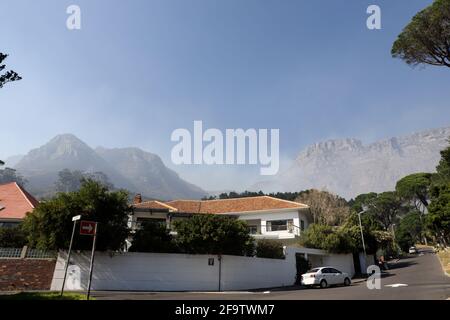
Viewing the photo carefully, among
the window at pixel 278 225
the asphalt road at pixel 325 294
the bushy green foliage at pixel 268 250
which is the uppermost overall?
the window at pixel 278 225

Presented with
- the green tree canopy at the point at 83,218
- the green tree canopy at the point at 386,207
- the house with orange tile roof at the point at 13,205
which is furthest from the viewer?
the green tree canopy at the point at 386,207

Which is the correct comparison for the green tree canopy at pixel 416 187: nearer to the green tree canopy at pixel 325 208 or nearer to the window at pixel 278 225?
the green tree canopy at pixel 325 208

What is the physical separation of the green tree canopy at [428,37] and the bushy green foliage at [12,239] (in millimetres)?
28556

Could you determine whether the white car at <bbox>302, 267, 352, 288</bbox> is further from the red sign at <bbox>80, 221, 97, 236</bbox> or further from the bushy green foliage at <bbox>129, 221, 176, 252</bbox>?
the red sign at <bbox>80, 221, 97, 236</bbox>

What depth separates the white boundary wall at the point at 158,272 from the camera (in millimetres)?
19938

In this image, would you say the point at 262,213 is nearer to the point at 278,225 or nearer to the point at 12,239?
the point at 278,225

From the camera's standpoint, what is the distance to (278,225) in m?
37.9

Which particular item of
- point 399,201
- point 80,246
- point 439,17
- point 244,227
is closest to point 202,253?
point 244,227

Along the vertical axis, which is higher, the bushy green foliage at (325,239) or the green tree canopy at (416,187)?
the green tree canopy at (416,187)

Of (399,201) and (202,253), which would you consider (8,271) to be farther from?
(399,201)

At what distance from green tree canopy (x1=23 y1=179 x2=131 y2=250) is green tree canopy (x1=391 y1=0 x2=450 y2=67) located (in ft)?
71.9

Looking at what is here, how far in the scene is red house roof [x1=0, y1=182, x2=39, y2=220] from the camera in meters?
27.9

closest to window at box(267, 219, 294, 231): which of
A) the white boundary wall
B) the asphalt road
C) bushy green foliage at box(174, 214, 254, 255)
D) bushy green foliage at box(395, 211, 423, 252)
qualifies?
the white boundary wall

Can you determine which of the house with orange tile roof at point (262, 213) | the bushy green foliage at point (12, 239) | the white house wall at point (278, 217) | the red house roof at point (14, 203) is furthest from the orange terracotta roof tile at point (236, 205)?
the bushy green foliage at point (12, 239)
